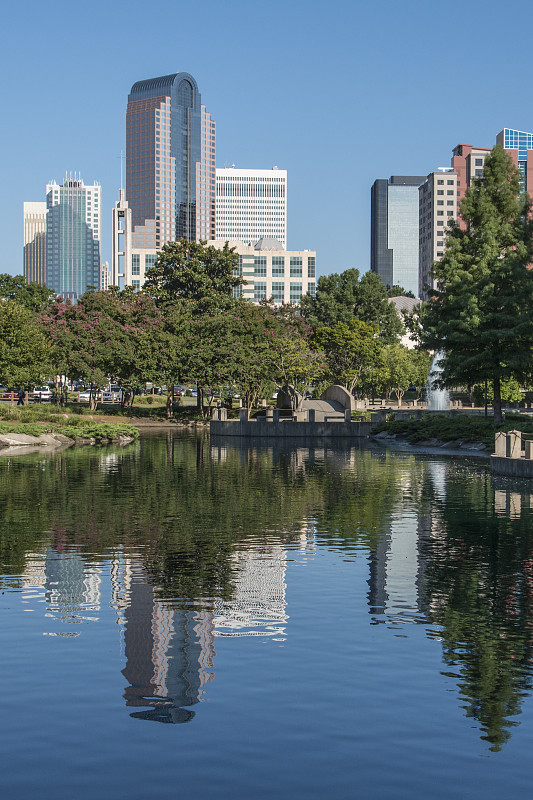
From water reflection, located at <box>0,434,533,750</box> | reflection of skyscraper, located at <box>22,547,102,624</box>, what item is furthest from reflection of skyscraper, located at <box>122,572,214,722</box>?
reflection of skyscraper, located at <box>22,547,102,624</box>

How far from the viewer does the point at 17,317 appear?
7419cm

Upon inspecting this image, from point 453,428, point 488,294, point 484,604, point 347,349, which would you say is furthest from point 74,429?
point 484,604

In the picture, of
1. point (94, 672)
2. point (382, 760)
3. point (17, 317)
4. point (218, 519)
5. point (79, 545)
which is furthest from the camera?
point (17, 317)

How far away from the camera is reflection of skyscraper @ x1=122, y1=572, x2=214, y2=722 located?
35.7 feet

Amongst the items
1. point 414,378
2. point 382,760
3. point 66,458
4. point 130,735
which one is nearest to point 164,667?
point 130,735

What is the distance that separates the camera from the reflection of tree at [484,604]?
11.2m

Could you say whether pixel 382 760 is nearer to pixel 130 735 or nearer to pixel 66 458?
pixel 130 735

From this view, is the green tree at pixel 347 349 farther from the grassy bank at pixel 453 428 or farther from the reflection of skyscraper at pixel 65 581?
the reflection of skyscraper at pixel 65 581

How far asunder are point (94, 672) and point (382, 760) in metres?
4.33

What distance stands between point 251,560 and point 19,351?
57.5m

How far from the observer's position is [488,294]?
56906 mm

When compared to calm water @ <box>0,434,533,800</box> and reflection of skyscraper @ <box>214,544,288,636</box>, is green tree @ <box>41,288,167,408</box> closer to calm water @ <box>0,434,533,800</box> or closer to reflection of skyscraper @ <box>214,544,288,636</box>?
calm water @ <box>0,434,533,800</box>

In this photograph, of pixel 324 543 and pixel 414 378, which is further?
pixel 414 378

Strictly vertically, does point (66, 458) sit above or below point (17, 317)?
below
